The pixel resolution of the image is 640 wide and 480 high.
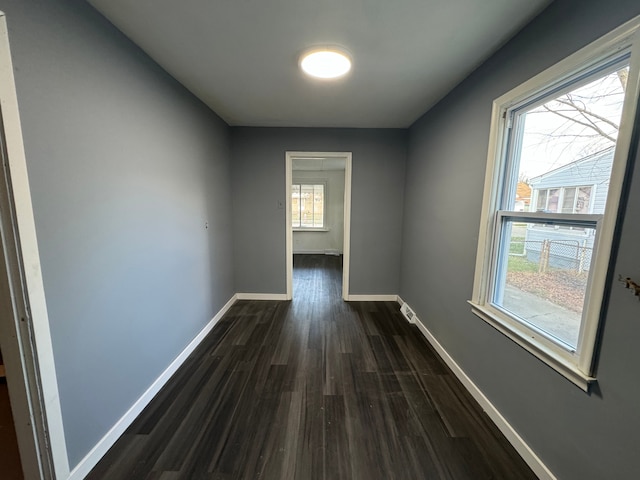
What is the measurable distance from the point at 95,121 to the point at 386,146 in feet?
9.55

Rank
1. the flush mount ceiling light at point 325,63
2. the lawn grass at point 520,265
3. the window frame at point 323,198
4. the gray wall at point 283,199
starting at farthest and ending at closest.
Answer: the window frame at point 323,198
the gray wall at point 283,199
the flush mount ceiling light at point 325,63
the lawn grass at point 520,265

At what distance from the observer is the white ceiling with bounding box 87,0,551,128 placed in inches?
49.5

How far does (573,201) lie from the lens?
3.83 feet

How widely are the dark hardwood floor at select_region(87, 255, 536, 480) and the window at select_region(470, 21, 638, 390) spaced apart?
0.68m

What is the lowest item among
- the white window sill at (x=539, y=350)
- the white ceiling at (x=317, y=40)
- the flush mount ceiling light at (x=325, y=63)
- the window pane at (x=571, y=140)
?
the white window sill at (x=539, y=350)

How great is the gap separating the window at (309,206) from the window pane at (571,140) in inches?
216

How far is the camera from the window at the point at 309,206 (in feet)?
22.5

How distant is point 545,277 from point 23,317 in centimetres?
245

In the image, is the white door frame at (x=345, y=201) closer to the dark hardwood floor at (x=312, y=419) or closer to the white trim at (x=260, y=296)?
the white trim at (x=260, y=296)

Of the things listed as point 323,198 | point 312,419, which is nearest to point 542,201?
point 312,419

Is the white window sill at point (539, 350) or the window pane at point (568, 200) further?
the window pane at point (568, 200)

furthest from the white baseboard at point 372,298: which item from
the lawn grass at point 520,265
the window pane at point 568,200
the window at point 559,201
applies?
the window pane at point 568,200

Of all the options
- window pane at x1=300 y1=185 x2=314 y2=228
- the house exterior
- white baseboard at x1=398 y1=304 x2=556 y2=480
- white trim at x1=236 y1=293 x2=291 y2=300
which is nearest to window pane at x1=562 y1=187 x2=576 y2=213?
the house exterior

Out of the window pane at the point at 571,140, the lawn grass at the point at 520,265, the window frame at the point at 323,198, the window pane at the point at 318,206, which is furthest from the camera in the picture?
the window pane at the point at 318,206
